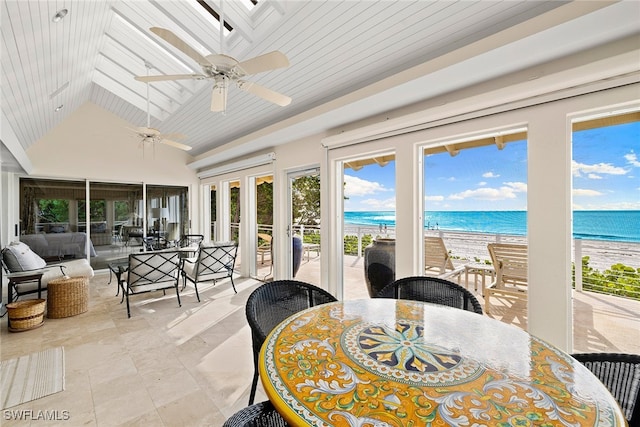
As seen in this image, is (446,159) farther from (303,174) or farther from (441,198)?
(303,174)

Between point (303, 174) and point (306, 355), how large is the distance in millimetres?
3613

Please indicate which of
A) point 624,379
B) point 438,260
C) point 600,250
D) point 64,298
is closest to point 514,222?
point 600,250

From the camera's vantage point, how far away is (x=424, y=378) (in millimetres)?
941

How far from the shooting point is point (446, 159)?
284cm

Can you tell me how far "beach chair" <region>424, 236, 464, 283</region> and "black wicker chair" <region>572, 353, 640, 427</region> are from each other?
1.69m

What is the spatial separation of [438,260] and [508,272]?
628 mm

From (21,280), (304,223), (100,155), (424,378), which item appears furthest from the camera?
(100,155)

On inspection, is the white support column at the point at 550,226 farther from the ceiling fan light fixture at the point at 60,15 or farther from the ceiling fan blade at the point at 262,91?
the ceiling fan light fixture at the point at 60,15

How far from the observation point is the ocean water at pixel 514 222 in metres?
1.94

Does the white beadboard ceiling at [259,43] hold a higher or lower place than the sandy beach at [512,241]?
higher

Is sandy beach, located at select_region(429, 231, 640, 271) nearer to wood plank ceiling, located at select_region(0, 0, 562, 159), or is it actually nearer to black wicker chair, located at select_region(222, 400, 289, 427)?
wood plank ceiling, located at select_region(0, 0, 562, 159)

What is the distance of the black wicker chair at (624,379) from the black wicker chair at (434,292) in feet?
2.24

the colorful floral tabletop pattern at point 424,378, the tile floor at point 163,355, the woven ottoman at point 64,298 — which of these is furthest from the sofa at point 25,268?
the colorful floral tabletop pattern at point 424,378

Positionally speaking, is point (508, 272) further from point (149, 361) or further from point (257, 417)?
point (149, 361)
